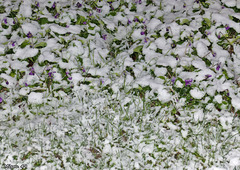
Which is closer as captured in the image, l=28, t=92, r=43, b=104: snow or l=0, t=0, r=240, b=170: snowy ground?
l=0, t=0, r=240, b=170: snowy ground

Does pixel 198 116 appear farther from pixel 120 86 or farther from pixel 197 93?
pixel 120 86

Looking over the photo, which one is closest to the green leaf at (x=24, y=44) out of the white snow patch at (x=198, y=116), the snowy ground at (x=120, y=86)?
the snowy ground at (x=120, y=86)

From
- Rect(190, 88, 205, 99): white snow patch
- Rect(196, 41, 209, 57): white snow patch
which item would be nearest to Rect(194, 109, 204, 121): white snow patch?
Rect(190, 88, 205, 99): white snow patch

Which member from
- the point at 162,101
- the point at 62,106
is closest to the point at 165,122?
the point at 162,101

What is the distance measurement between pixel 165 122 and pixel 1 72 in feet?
6.33

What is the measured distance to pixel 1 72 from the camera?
316 centimetres

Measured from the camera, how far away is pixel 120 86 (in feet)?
10.1

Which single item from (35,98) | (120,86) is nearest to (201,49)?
(120,86)

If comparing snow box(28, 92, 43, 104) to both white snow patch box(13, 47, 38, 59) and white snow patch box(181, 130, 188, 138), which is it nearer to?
white snow patch box(13, 47, 38, 59)

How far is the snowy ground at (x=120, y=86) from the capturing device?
2.59 meters

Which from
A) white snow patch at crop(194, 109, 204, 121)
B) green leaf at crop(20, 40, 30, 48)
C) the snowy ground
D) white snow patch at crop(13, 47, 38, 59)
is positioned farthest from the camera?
green leaf at crop(20, 40, 30, 48)

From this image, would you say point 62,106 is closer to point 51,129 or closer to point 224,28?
point 51,129

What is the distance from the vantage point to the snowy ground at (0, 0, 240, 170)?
259 cm

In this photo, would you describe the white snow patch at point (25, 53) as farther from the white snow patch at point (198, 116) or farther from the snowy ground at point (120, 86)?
the white snow patch at point (198, 116)
